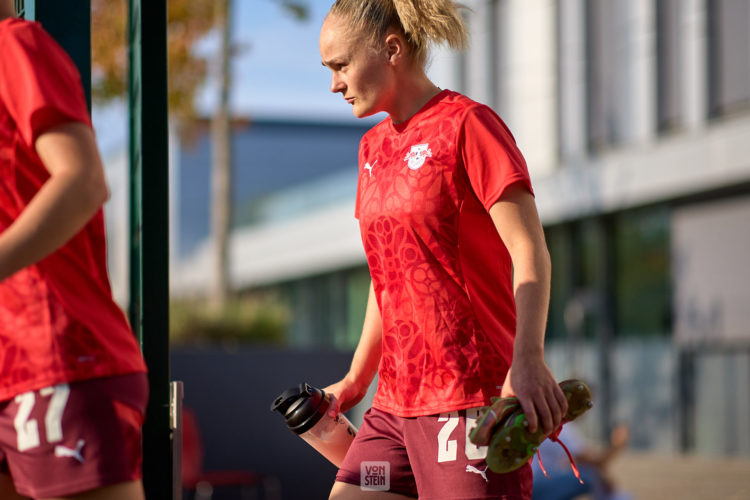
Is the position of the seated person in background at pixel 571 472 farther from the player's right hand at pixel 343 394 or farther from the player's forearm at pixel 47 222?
the player's forearm at pixel 47 222

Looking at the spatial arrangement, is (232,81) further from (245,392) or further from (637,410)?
(637,410)

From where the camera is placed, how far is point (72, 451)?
203cm

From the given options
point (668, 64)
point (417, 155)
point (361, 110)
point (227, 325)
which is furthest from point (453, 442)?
point (668, 64)

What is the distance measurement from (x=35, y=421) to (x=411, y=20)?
1.28m

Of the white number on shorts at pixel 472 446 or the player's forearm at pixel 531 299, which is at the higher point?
the player's forearm at pixel 531 299

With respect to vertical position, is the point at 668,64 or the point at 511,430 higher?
the point at 668,64

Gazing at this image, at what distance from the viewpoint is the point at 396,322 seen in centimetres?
269

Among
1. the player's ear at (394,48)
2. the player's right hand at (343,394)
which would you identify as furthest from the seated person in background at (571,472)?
the player's ear at (394,48)

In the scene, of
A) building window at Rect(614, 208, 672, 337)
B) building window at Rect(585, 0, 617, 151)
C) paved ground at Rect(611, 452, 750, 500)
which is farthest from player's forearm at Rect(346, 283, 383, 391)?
building window at Rect(585, 0, 617, 151)

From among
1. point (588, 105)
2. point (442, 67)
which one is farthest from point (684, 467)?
point (442, 67)

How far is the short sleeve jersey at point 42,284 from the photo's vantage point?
6.80ft

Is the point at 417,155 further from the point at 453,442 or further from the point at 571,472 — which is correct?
the point at 571,472

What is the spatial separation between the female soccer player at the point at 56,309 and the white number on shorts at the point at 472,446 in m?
0.77

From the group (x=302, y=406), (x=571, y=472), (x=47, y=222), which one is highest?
(x=47, y=222)
